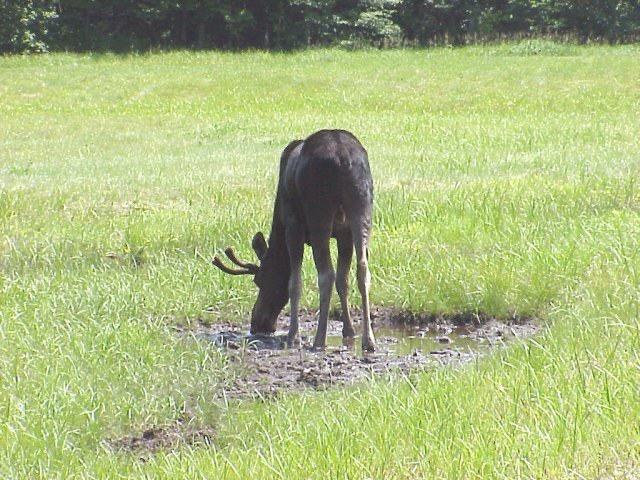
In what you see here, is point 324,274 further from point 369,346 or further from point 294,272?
point 369,346

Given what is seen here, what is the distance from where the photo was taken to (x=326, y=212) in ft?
25.1

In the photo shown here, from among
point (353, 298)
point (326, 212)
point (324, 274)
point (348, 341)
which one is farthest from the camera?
point (353, 298)

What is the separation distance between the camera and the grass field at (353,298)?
16.0ft

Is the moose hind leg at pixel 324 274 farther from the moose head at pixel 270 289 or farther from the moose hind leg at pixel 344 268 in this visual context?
the moose head at pixel 270 289

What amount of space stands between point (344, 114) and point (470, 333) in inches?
803

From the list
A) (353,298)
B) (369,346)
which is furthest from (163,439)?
(353,298)

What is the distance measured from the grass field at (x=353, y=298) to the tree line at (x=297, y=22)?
26261mm

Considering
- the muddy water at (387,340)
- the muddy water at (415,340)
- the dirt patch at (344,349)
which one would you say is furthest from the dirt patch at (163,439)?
the muddy water at (415,340)

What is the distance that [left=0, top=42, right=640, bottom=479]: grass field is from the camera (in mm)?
4863

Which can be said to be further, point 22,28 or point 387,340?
point 22,28

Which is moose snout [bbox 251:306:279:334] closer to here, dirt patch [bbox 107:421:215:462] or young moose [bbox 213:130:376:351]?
young moose [bbox 213:130:376:351]

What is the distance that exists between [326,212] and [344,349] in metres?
1.12

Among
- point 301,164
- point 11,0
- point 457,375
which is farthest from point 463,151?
point 11,0

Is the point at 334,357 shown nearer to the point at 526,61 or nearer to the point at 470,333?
the point at 470,333
